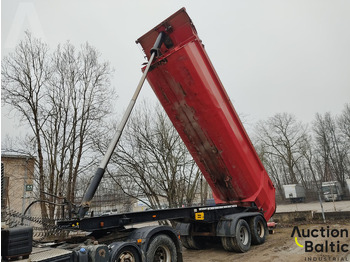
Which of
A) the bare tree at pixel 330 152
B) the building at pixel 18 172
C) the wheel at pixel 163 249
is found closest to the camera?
the wheel at pixel 163 249

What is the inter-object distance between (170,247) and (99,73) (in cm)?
1121

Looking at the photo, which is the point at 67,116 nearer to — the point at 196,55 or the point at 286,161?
the point at 196,55

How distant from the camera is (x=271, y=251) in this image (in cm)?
675

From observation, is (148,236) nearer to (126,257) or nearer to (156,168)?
(126,257)

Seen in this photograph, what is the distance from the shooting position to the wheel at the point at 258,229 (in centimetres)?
753

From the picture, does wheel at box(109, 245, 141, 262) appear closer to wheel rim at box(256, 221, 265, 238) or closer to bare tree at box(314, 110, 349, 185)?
wheel rim at box(256, 221, 265, 238)

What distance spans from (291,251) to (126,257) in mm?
4452

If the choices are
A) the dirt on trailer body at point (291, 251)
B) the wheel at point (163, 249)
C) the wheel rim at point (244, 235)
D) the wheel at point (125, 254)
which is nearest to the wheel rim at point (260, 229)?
the dirt on trailer body at point (291, 251)

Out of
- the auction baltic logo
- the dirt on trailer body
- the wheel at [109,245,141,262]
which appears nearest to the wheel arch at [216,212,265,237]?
the dirt on trailer body

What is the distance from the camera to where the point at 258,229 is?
793 cm

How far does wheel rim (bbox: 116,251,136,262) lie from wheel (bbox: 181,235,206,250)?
3.45 m

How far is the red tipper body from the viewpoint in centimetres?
629

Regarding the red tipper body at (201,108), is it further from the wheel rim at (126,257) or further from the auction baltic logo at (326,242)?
the wheel rim at (126,257)

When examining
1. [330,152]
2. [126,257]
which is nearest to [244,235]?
[126,257]
